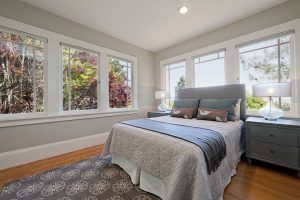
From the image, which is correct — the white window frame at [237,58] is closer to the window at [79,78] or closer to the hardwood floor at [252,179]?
the hardwood floor at [252,179]

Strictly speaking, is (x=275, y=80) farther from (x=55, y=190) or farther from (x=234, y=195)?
(x=55, y=190)

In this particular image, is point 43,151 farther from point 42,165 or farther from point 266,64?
point 266,64

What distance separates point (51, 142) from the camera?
8.62 feet

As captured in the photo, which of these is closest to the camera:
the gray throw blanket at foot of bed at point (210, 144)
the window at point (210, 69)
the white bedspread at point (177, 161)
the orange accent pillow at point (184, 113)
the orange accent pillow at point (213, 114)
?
the white bedspread at point (177, 161)

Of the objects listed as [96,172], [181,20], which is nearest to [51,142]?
[96,172]

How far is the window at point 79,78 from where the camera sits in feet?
9.62

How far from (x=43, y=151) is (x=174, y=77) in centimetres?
359

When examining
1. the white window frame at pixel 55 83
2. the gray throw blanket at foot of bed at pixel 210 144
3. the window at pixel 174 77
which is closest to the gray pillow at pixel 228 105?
the gray throw blanket at foot of bed at pixel 210 144

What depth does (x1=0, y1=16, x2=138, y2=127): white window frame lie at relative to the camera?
2289 millimetres

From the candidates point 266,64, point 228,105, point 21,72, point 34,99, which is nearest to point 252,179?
point 228,105

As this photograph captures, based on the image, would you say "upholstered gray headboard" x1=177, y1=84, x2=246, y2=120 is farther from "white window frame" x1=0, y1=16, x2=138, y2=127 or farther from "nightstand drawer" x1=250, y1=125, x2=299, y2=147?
"white window frame" x1=0, y1=16, x2=138, y2=127

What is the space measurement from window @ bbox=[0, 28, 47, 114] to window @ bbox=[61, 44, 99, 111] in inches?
15.9

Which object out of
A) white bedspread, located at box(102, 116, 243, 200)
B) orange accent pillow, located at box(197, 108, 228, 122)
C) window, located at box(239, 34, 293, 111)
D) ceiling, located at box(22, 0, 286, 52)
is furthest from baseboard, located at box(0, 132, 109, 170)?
window, located at box(239, 34, 293, 111)

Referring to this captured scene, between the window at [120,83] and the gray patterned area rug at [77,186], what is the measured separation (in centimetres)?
190
